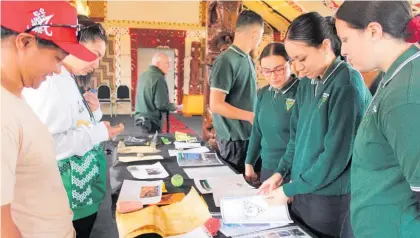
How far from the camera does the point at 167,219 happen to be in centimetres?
123

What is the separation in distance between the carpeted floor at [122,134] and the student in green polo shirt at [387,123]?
7.00 ft

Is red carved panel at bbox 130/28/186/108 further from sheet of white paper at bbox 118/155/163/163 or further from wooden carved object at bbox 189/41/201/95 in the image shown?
sheet of white paper at bbox 118/155/163/163

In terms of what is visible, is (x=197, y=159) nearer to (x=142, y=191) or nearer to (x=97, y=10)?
(x=142, y=191)

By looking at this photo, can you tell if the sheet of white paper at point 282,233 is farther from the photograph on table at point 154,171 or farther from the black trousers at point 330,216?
the photograph on table at point 154,171

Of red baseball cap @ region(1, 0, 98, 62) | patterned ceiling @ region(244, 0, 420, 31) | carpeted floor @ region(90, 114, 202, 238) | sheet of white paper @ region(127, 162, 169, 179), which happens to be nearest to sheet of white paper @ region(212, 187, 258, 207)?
sheet of white paper @ region(127, 162, 169, 179)

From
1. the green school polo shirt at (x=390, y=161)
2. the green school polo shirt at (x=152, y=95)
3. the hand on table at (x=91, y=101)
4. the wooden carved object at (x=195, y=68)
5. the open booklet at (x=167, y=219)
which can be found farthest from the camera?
the wooden carved object at (x=195, y=68)

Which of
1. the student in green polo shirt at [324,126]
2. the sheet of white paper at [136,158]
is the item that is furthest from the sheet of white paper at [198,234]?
the sheet of white paper at [136,158]

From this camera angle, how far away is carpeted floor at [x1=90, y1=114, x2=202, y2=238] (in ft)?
8.78

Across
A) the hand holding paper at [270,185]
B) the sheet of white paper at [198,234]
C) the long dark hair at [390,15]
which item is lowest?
the sheet of white paper at [198,234]

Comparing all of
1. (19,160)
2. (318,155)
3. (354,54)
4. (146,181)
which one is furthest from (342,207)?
(19,160)

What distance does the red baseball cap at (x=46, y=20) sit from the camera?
77 cm

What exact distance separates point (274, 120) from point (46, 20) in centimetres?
130

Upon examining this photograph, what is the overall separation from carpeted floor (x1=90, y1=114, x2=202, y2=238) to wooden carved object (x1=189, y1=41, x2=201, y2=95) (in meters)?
0.74

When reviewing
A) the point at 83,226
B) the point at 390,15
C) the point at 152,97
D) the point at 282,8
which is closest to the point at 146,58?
the point at 282,8
